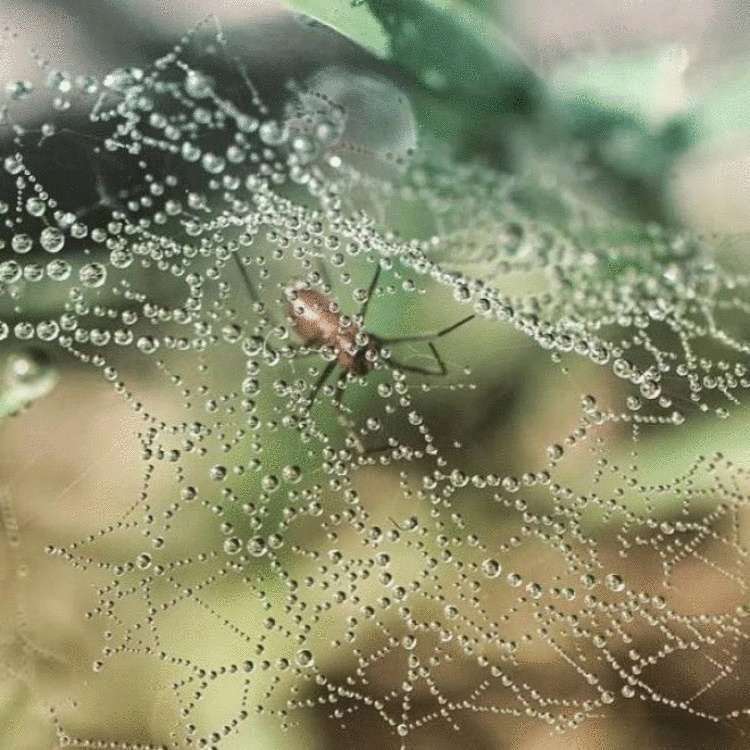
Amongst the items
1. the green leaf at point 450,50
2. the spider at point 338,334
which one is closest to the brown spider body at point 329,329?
the spider at point 338,334

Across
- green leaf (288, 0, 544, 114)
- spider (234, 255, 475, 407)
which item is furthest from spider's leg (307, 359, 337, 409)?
green leaf (288, 0, 544, 114)

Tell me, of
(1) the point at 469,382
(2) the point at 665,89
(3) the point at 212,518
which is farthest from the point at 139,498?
(2) the point at 665,89

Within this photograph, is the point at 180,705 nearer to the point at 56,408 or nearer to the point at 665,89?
the point at 56,408

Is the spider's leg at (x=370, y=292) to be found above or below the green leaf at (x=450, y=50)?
below

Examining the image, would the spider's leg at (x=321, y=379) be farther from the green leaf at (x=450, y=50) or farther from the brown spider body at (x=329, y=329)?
the green leaf at (x=450, y=50)

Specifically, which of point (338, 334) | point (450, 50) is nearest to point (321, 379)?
point (338, 334)

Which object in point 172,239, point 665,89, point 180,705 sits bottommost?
point 180,705

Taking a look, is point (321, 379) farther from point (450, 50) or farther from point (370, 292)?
point (450, 50)

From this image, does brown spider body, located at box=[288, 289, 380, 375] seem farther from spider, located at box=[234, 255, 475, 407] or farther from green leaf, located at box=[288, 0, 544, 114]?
green leaf, located at box=[288, 0, 544, 114]
